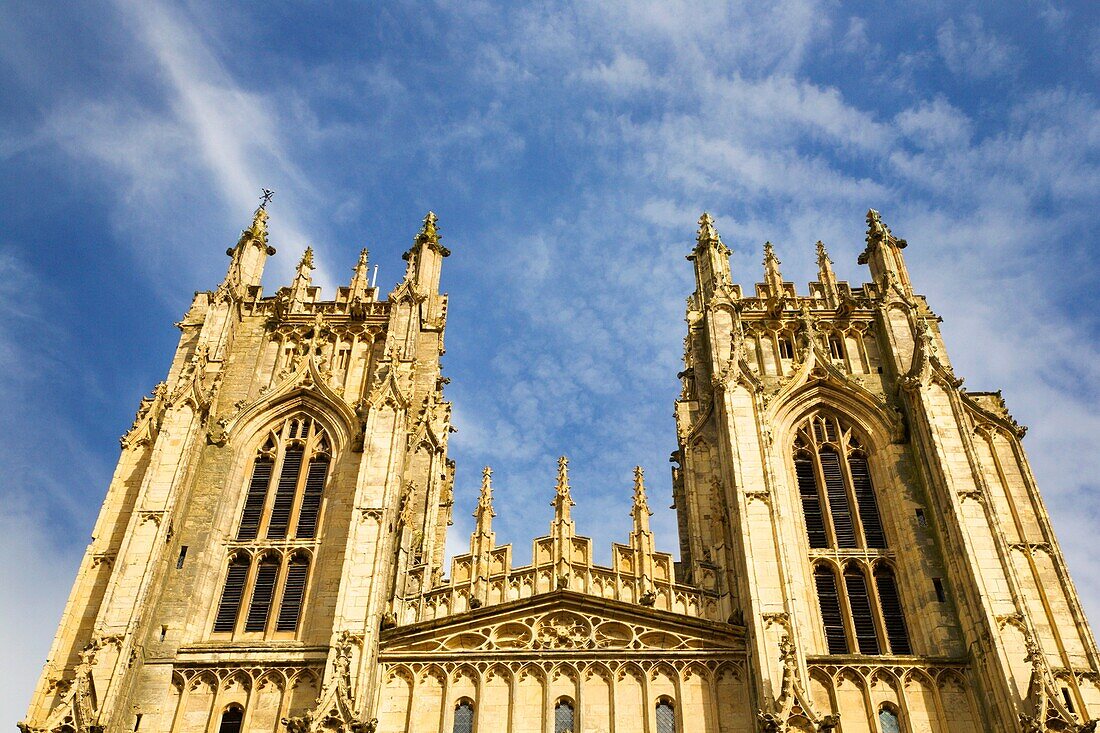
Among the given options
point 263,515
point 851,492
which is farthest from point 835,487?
point 263,515

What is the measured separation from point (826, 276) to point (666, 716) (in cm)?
1779

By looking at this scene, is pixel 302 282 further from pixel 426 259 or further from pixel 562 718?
pixel 562 718

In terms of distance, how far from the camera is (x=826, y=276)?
123 ft

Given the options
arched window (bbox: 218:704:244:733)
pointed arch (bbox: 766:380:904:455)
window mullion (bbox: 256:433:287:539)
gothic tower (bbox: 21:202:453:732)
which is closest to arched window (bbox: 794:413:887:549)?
pointed arch (bbox: 766:380:904:455)

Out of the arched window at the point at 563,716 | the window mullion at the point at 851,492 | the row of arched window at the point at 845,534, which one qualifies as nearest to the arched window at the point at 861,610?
the row of arched window at the point at 845,534

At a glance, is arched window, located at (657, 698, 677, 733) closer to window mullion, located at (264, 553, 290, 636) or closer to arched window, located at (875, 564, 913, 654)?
arched window, located at (875, 564, 913, 654)

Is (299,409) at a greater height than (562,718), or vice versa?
(299,409)

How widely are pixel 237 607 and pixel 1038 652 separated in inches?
701

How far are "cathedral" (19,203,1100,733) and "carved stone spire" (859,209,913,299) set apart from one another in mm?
202

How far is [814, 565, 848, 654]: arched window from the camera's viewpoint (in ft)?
87.6

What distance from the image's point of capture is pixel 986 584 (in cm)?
2534

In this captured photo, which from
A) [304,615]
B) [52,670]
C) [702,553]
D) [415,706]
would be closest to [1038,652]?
[702,553]

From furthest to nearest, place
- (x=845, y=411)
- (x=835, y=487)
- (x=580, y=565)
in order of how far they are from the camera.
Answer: (x=845, y=411)
(x=835, y=487)
(x=580, y=565)

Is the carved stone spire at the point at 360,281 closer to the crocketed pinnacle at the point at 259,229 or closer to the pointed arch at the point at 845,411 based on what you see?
the crocketed pinnacle at the point at 259,229
